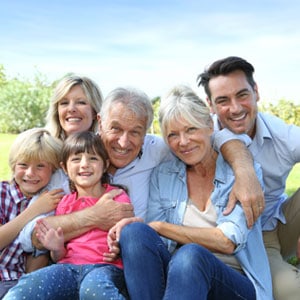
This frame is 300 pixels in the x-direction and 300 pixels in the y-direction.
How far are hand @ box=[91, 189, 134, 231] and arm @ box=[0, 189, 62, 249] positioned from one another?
0.33 meters

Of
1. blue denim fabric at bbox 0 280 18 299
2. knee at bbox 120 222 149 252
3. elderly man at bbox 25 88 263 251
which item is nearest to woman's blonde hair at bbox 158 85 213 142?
elderly man at bbox 25 88 263 251

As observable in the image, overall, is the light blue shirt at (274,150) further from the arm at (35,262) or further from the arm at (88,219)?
the arm at (35,262)

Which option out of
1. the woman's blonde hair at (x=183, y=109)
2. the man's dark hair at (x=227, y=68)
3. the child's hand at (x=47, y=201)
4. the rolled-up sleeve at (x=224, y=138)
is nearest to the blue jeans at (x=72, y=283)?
the child's hand at (x=47, y=201)

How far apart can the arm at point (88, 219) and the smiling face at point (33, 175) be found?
37cm

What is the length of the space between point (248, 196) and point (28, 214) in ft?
4.72

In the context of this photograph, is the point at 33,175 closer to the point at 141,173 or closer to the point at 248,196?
the point at 141,173

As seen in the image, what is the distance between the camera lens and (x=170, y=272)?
106 inches

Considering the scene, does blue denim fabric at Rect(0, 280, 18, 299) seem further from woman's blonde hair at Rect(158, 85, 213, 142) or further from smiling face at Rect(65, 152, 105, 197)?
woman's blonde hair at Rect(158, 85, 213, 142)

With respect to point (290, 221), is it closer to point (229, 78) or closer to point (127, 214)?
point (229, 78)

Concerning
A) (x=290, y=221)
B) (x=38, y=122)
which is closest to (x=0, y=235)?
(x=290, y=221)

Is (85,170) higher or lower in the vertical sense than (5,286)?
higher

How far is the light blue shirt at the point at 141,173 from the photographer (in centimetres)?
351

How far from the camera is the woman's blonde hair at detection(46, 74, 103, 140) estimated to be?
13.5 ft

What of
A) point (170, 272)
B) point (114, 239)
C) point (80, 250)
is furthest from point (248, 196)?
point (80, 250)
